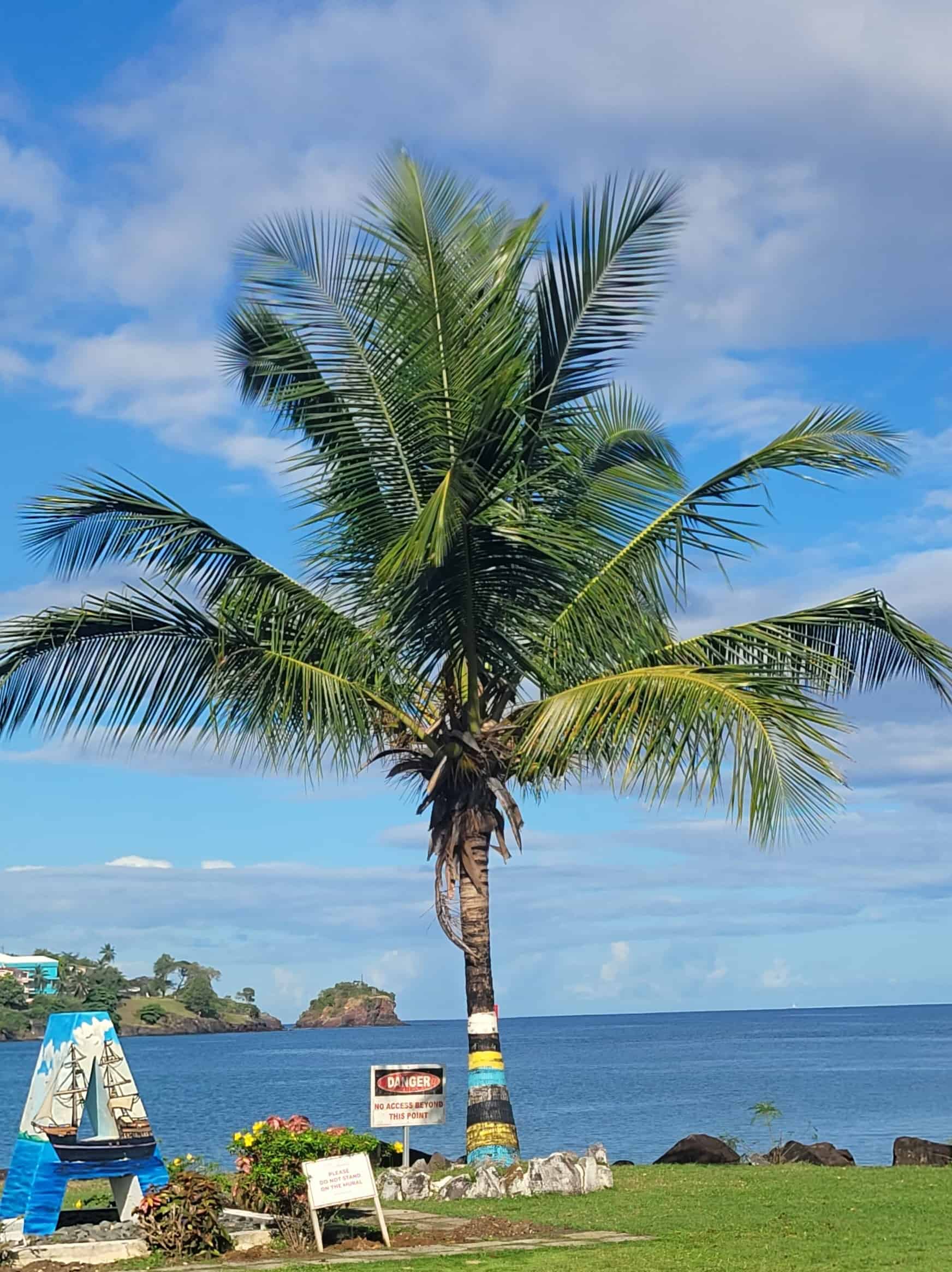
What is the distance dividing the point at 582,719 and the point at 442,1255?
584 centimetres

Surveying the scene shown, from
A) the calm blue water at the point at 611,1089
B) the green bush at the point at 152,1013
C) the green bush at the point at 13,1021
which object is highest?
the green bush at the point at 152,1013

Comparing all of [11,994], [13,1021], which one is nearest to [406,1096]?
[11,994]

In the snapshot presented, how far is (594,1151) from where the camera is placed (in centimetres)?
1589

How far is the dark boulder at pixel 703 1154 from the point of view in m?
18.5

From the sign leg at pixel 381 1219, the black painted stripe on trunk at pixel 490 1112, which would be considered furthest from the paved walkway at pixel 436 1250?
the black painted stripe on trunk at pixel 490 1112

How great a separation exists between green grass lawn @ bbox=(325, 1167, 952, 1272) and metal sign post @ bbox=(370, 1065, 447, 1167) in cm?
214

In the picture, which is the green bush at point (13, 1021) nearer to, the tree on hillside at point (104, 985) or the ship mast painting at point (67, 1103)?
the tree on hillside at point (104, 985)

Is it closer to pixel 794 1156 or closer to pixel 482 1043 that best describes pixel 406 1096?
pixel 482 1043

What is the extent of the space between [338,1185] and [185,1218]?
A: 3.92 feet

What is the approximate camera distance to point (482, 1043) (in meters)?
16.6

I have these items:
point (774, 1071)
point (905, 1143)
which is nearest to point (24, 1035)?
point (774, 1071)

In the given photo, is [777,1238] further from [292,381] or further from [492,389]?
[292,381]

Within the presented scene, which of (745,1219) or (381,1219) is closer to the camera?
(381,1219)

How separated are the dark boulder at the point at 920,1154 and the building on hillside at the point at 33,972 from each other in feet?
407
